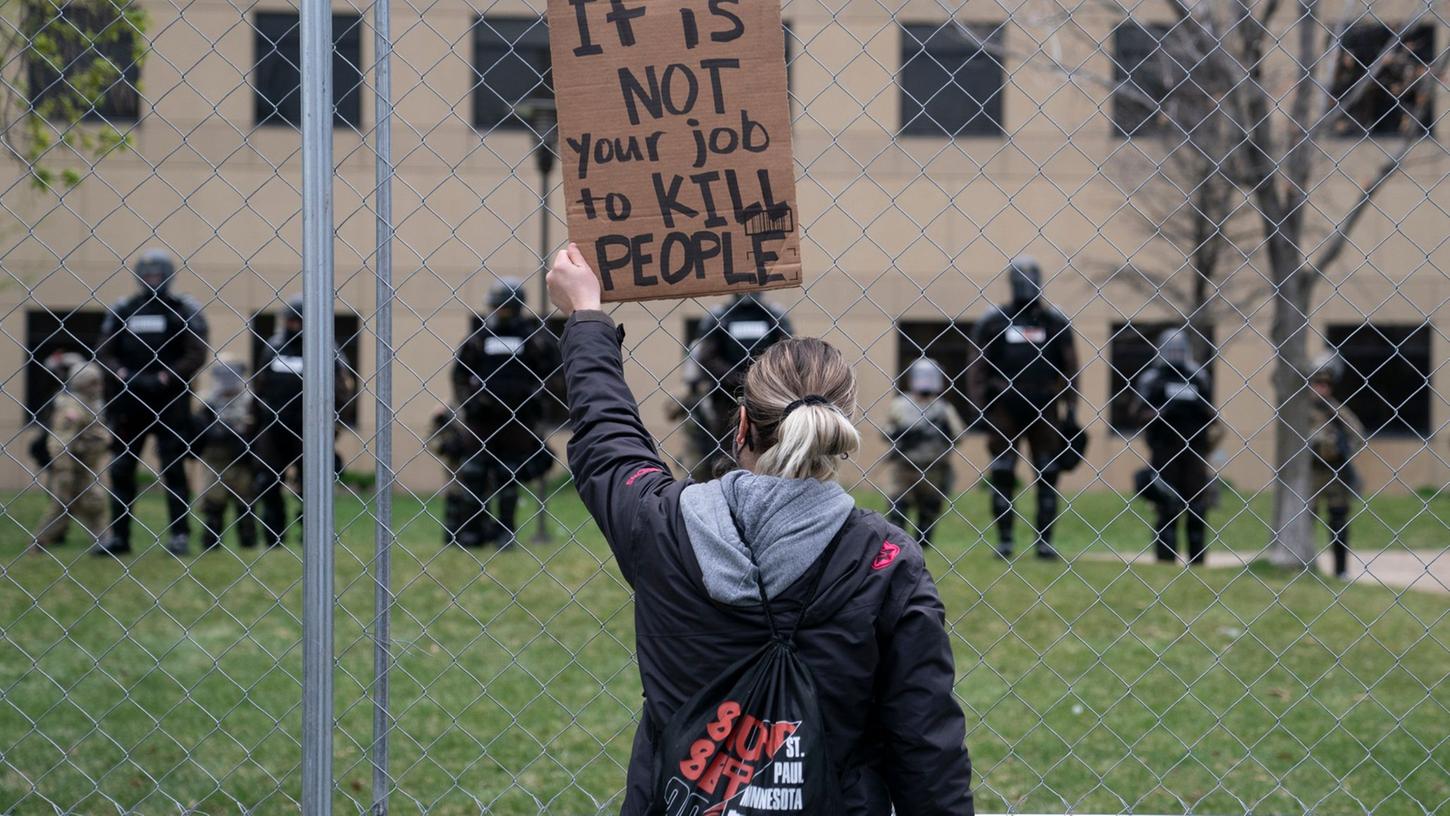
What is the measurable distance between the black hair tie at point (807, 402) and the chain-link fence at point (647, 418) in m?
0.83

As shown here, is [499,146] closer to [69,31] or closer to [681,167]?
[69,31]

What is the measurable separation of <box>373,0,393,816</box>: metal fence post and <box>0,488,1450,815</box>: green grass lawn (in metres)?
0.32

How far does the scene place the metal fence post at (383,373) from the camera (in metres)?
2.81

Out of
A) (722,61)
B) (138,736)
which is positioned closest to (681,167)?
(722,61)

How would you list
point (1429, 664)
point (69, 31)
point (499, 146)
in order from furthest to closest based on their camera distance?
1. point (499, 146)
2. point (1429, 664)
3. point (69, 31)

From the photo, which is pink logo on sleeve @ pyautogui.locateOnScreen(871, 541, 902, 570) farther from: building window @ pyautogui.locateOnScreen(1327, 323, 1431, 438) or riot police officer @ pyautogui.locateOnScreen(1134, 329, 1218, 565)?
building window @ pyautogui.locateOnScreen(1327, 323, 1431, 438)

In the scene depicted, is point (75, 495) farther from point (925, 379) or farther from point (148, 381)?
point (925, 379)

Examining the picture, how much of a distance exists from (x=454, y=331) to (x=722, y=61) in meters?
15.3

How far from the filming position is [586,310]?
2.54 m

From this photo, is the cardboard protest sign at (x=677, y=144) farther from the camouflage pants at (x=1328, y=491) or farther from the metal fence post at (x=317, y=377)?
the camouflage pants at (x=1328, y=491)

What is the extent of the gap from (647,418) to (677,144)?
1276cm

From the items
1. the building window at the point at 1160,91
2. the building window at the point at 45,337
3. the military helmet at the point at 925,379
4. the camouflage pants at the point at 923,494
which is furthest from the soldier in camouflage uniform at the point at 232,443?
the building window at the point at 1160,91

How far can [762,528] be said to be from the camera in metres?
2.19

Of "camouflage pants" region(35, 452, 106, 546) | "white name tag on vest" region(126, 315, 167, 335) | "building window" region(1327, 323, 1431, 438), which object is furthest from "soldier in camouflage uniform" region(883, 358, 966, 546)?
"building window" region(1327, 323, 1431, 438)
